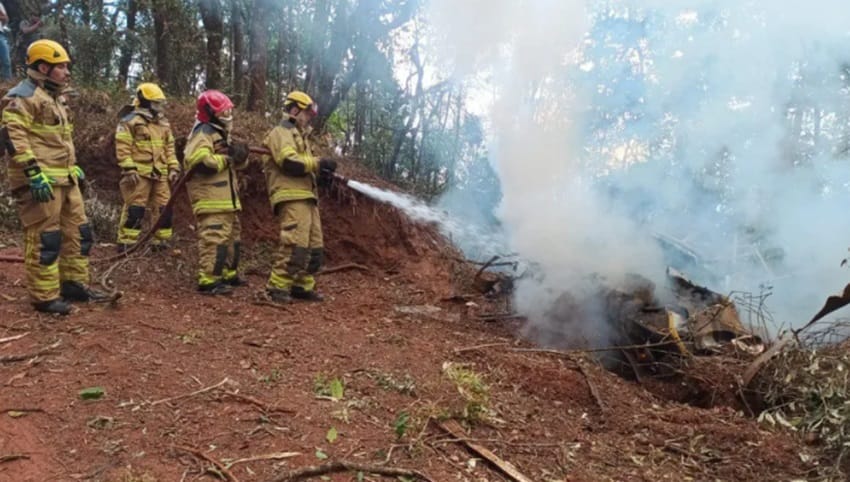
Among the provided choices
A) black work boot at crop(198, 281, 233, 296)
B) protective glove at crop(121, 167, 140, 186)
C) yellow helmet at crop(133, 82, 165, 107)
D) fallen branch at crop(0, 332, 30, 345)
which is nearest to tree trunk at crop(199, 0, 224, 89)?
yellow helmet at crop(133, 82, 165, 107)

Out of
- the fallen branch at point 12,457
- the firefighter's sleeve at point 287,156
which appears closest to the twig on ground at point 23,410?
the fallen branch at point 12,457

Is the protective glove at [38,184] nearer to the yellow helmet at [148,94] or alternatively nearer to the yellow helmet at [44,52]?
the yellow helmet at [44,52]

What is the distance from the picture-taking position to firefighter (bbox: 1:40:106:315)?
4156 mm

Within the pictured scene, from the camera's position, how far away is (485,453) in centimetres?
298

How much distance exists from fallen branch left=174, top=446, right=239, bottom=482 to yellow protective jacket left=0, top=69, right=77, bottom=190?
2.64 meters

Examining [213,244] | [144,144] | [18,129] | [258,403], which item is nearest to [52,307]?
[18,129]

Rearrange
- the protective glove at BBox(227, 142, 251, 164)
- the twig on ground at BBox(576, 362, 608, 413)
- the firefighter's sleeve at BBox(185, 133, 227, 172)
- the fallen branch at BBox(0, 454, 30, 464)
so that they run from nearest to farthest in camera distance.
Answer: the fallen branch at BBox(0, 454, 30, 464) → the twig on ground at BBox(576, 362, 608, 413) → the firefighter's sleeve at BBox(185, 133, 227, 172) → the protective glove at BBox(227, 142, 251, 164)

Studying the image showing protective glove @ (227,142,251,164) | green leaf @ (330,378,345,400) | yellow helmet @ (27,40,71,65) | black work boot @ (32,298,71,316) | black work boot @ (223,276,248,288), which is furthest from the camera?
black work boot @ (223,276,248,288)

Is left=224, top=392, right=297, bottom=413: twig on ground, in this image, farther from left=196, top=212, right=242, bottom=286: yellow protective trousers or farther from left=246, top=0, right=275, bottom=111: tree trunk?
left=246, top=0, right=275, bottom=111: tree trunk

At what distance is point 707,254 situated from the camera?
734cm

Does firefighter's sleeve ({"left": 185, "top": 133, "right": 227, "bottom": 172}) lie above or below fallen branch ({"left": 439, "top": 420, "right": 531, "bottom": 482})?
above

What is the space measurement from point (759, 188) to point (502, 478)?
680cm

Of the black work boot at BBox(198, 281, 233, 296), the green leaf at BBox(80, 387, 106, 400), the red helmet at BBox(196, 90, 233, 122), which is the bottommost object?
the green leaf at BBox(80, 387, 106, 400)

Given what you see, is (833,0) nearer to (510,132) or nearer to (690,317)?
(510,132)
